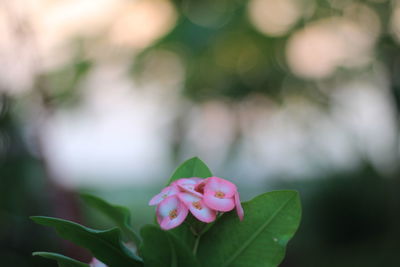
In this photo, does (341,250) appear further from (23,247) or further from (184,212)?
(184,212)

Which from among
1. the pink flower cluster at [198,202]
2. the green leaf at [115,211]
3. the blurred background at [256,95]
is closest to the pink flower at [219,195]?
the pink flower cluster at [198,202]

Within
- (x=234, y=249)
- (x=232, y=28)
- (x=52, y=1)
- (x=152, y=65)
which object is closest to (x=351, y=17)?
(x=232, y=28)

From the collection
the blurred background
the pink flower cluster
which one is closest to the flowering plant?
the pink flower cluster

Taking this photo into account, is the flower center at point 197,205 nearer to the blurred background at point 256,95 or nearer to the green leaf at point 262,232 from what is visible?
the green leaf at point 262,232

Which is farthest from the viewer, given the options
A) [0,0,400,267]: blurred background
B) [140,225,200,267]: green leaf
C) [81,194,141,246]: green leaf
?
[0,0,400,267]: blurred background

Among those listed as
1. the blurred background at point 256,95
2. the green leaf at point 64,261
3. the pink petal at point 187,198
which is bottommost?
the blurred background at point 256,95

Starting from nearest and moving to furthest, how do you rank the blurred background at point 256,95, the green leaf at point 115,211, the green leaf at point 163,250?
the green leaf at point 163,250 < the green leaf at point 115,211 < the blurred background at point 256,95

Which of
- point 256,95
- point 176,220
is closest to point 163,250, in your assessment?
point 176,220

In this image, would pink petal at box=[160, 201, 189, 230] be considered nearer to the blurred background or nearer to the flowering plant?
the flowering plant
